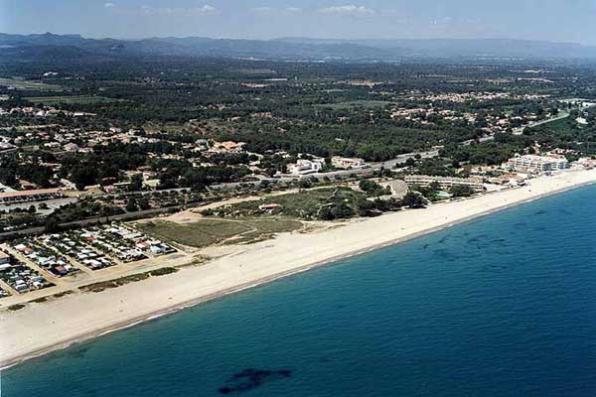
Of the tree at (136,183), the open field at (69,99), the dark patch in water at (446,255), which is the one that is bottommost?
the dark patch in water at (446,255)

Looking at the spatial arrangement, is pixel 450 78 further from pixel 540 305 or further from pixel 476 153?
pixel 540 305

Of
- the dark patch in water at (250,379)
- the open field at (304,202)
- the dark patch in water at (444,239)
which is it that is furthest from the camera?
the open field at (304,202)

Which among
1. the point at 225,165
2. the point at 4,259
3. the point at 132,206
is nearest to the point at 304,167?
the point at 225,165

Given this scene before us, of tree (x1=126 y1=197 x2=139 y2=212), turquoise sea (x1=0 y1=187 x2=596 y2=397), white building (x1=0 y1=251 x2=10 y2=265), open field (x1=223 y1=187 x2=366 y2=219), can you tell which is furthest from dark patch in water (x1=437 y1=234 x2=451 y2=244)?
white building (x1=0 y1=251 x2=10 y2=265)

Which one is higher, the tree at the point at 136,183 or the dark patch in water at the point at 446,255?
the tree at the point at 136,183

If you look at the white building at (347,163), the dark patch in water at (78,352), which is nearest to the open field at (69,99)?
the white building at (347,163)

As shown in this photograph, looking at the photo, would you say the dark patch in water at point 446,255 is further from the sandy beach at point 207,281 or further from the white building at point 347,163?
the white building at point 347,163

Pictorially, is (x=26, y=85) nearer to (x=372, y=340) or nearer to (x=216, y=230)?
(x=216, y=230)
